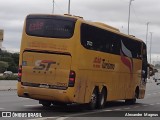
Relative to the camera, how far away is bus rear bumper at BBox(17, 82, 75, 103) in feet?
60.0

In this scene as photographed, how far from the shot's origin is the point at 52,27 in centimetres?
1884

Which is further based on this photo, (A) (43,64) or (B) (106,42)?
(B) (106,42)

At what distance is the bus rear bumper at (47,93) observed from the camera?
18.3m

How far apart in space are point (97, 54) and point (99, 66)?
26.7 inches

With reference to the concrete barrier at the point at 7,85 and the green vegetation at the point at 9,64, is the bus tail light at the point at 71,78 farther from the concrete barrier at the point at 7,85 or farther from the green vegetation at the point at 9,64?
the green vegetation at the point at 9,64

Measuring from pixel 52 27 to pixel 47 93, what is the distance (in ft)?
8.32

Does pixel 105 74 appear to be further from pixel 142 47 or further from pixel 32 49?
pixel 142 47

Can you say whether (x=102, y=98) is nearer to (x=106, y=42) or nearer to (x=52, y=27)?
(x=106, y=42)

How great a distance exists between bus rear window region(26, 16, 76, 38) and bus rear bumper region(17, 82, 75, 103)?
6.81ft

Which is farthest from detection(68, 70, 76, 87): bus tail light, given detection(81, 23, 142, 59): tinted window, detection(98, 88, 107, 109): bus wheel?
detection(98, 88, 107, 109): bus wheel

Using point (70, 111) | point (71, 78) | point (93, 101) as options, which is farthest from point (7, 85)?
point (71, 78)

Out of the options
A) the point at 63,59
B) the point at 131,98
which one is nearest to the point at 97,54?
the point at 63,59

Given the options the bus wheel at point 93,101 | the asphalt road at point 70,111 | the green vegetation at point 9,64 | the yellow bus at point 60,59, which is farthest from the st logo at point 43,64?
the green vegetation at point 9,64

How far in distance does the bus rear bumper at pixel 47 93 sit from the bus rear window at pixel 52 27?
2077 mm
